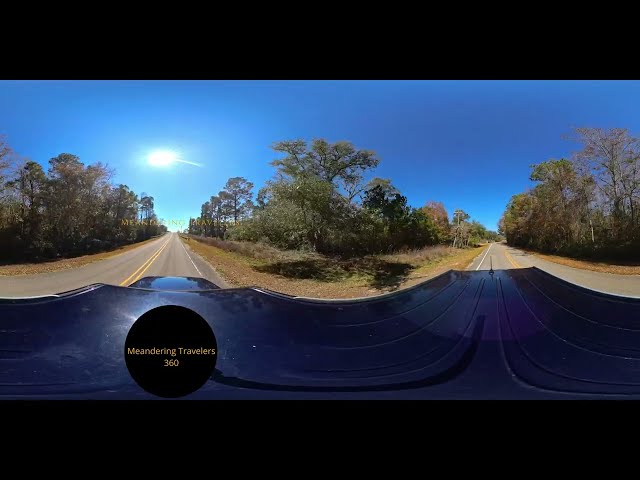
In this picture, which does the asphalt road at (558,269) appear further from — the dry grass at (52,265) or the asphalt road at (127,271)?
the dry grass at (52,265)

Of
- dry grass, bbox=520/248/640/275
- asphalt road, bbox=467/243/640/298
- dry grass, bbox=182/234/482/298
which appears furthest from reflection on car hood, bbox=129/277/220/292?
dry grass, bbox=520/248/640/275

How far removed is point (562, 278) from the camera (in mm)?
1863

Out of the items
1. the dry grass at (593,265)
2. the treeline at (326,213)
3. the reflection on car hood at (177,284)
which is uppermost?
the treeline at (326,213)

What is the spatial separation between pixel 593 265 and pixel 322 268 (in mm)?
1890

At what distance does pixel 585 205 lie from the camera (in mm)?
1900

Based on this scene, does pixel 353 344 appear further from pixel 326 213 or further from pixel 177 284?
pixel 177 284

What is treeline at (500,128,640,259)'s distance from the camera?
1.78m

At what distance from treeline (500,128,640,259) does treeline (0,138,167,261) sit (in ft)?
8.52

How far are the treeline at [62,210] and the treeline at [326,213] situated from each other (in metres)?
0.48

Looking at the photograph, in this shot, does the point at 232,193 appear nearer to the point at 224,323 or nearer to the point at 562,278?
the point at 224,323

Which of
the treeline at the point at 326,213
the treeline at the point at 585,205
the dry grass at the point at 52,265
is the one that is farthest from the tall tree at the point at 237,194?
the treeline at the point at 585,205

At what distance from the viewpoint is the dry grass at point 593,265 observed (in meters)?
1.78
